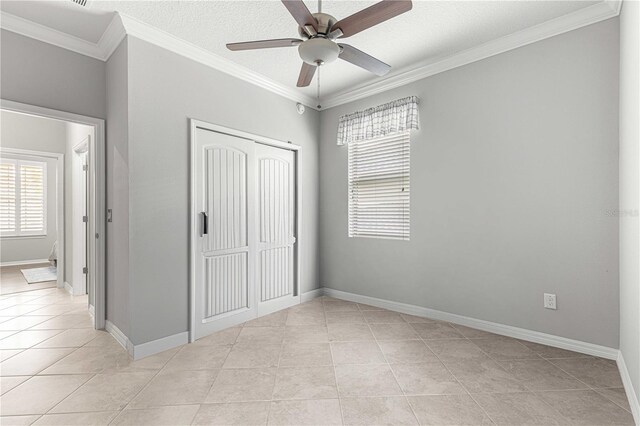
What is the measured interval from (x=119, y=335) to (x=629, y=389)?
3829 mm

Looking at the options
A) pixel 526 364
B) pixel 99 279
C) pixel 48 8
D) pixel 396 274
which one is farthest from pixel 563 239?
pixel 48 8

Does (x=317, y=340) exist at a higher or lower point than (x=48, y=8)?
lower

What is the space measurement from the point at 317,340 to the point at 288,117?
268 cm

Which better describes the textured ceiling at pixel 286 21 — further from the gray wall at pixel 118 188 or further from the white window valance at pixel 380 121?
the white window valance at pixel 380 121

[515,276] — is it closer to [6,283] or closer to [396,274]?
[396,274]

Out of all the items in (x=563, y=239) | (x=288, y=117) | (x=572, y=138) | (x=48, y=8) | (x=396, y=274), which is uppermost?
(x=48, y=8)

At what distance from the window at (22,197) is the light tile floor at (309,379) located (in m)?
4.55

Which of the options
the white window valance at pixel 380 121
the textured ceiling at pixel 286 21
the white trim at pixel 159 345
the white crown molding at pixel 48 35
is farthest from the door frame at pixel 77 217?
the white window valance at pixel 380 121

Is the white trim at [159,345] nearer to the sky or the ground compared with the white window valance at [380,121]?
nearer to the ground

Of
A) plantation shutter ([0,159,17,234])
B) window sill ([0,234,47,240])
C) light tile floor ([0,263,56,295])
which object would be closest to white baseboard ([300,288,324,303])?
light tile floor ([0,263,56,295])

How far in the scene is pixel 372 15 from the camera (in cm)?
173

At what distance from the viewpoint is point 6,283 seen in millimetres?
4879

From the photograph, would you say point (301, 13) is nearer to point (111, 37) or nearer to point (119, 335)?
point (111, 37)

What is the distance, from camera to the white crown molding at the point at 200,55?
8.41 ft
